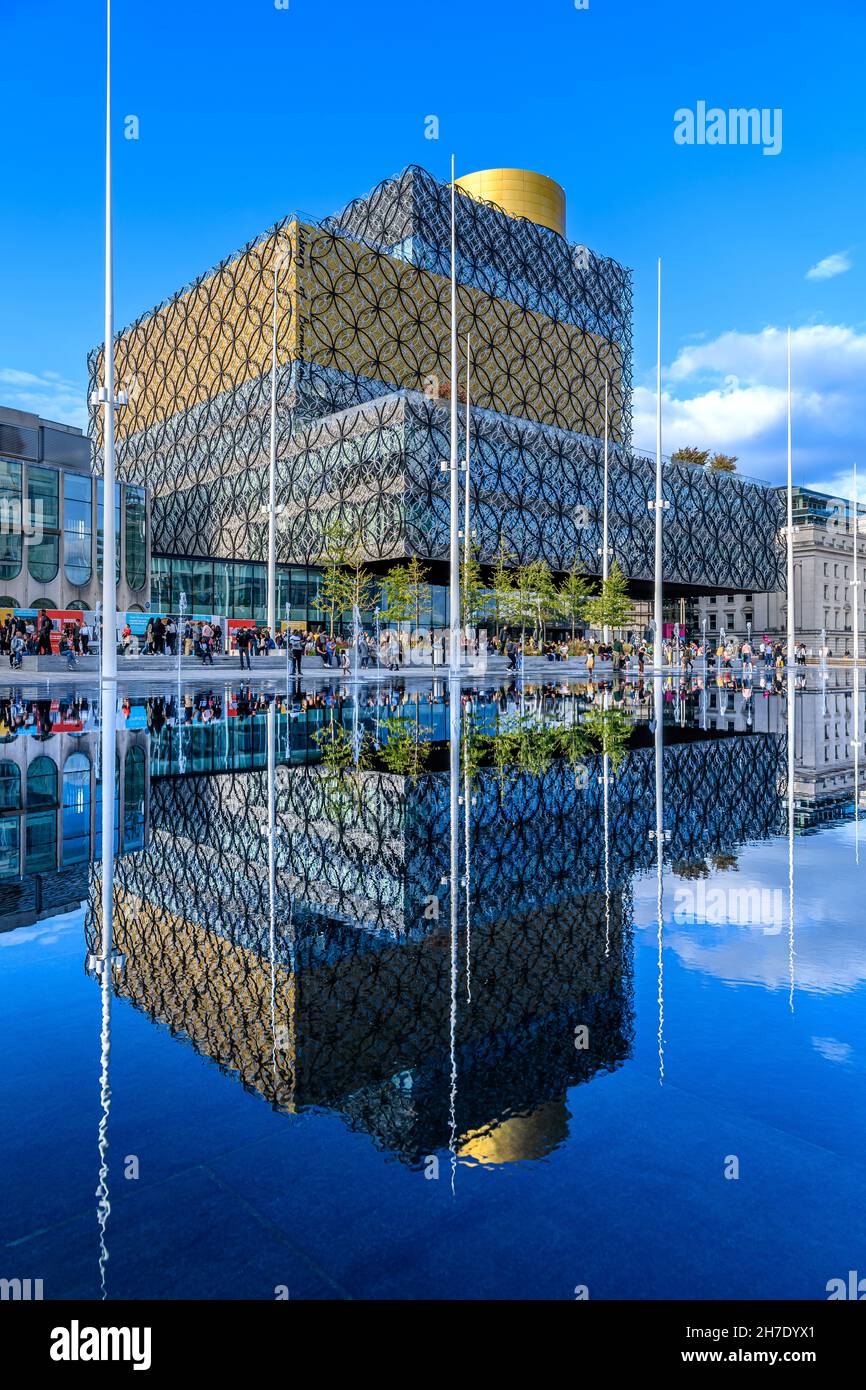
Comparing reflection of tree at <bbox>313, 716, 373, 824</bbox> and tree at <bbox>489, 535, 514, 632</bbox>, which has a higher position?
tree at <bbox>489, 535, 514, 632</bbox>

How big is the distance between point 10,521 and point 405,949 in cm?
6039

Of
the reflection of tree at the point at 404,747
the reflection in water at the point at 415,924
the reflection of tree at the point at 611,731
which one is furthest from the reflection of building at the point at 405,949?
the reflection of tree at the point at 611,731

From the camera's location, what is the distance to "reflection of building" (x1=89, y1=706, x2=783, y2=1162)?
302cm

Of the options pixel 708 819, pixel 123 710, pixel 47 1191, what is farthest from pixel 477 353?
pixel 47 1191

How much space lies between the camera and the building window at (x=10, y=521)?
57000 mm

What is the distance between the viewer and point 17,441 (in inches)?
2448

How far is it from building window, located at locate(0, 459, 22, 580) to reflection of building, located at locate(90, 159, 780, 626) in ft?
58.7

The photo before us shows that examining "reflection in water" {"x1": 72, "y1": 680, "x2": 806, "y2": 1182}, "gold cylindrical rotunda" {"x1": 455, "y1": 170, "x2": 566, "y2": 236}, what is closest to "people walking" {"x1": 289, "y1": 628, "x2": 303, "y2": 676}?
"reflection in water" {"x1": 72, "y1": 680, "x2": 806, "y2": 1182}

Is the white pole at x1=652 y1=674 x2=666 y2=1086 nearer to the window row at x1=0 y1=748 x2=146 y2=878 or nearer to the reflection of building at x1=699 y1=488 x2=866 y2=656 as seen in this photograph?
the window row at x1=0 y1=748 x2=146 y2=878

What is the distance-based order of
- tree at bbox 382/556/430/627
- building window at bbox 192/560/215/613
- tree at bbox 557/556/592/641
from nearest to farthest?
tree at bbox 382/556/430/627, tree at bbox 557/556/592/641, building window at bbox 192/560/215/613

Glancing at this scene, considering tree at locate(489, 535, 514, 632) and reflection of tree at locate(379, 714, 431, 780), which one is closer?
reflection of tree at locate(379, 714, 431, 780)

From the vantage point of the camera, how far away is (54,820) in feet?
26.9

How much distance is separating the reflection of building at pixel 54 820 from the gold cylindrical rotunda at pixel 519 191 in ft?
329

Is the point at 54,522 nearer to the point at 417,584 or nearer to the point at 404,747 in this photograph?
the point at 417,584
